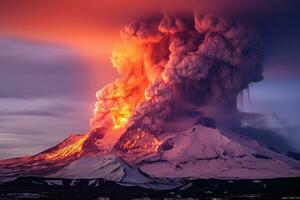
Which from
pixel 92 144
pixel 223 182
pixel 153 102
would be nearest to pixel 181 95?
pixel 153 102

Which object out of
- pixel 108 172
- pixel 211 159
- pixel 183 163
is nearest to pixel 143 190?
pixel 108 172

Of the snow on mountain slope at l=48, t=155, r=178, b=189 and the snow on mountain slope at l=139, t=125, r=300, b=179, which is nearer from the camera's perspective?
the snow on mountain slope at l=48, t=155, r=178, b=189

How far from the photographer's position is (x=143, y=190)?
364ft

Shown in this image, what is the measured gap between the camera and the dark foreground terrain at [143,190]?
331 feet

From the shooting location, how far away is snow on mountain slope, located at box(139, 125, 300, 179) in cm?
12468

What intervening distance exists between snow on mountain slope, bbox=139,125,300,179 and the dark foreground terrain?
329 inches

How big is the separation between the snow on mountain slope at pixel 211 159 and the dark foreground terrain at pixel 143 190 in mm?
8351

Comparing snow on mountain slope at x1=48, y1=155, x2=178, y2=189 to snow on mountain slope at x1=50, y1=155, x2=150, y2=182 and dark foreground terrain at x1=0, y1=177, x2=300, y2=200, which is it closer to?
snow on mountain slope at x1=50, y1=155, x2=150, y2=182

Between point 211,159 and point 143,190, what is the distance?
22.8 metres

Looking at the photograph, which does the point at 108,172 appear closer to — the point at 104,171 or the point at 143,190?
the point at 104,171

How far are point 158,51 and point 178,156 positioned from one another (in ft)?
69.2

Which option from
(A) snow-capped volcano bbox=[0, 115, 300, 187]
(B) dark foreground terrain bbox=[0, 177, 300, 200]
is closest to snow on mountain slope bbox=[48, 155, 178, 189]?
(A) snow-capped volcano bbox=[0, 115, 300, 187]

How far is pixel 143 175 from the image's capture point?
124 meters

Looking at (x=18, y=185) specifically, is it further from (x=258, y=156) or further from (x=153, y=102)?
(x=258, y=156)
